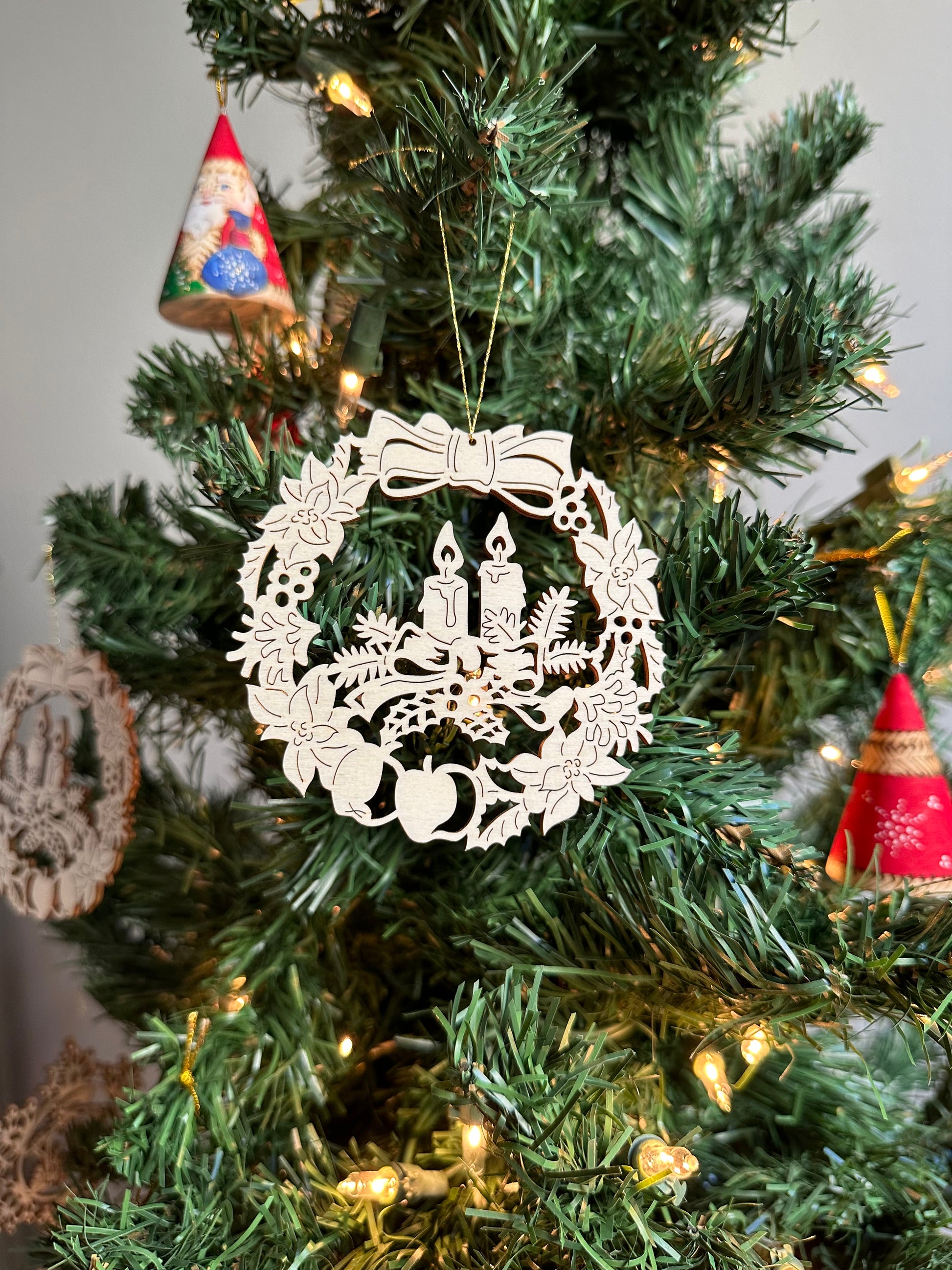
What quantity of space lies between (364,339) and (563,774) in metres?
0.20

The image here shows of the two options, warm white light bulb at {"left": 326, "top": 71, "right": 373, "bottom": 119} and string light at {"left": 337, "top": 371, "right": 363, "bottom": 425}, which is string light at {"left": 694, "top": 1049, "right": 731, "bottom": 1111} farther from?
warm white light bulb at {"left": 326, "top": 71, "right": 373, "bottom": 119}

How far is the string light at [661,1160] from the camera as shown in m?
0.31

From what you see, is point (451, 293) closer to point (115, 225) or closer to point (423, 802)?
point (423, 802)

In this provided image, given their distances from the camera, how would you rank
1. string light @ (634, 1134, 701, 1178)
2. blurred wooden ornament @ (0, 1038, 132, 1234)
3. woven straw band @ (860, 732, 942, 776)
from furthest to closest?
blurred wooden ornament @ (0, 1038, 132, 1234) → woven straw band @ (860, 732, 942, 776) → string light @ (634, 1134, 701, 1178)

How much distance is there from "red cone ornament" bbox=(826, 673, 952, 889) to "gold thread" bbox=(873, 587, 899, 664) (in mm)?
15

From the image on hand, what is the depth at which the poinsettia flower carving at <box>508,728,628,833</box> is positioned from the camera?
1.23ft

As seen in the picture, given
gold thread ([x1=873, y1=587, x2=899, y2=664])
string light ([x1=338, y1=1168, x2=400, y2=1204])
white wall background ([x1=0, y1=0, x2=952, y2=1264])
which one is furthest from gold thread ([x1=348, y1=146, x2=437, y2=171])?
white wall background ([x1=0, y1=0, x2=952, y2=1264])

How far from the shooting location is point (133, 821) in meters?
0.51

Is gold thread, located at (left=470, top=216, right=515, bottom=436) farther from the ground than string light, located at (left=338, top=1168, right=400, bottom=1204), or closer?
farther from the ground

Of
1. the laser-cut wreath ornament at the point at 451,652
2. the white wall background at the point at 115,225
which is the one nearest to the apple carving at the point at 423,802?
the laser-cut wreath ornament at the point at 451,652

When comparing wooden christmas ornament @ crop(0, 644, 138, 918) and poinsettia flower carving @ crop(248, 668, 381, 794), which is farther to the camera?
wooden christmas ornament @ crop(0, 644, 138, 918)

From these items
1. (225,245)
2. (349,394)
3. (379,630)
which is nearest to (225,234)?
(225,245)

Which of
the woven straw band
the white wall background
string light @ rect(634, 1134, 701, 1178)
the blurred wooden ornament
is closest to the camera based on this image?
string light @ rect(634, 1134, 701, 1178)

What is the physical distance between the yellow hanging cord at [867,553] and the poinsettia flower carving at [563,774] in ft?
0.50
